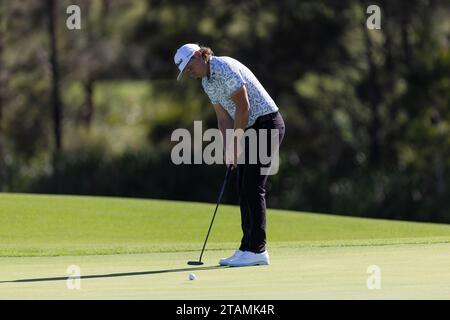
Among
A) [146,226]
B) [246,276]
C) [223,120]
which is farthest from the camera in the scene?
[146,226]

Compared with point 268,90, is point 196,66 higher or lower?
higher

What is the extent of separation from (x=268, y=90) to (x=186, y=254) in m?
31.5

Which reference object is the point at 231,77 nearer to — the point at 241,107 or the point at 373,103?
the point at 241,107

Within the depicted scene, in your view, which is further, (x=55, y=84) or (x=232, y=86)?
(x=55, y=84)

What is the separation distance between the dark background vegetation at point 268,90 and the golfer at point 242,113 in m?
21.7

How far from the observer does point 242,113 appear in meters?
10.5

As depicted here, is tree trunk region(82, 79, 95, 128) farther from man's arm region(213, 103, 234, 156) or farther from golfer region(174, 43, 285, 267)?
golfer region(174, 43, 285, 267)

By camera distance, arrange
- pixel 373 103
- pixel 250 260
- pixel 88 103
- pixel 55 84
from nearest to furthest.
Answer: pixel 250 260 < pixel 373 103 < pixel 55 84 < pixel 88 103

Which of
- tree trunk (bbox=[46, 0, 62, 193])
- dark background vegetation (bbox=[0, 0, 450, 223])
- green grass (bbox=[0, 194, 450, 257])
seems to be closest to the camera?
green grass (bbox=[0, 194, 450, 257])

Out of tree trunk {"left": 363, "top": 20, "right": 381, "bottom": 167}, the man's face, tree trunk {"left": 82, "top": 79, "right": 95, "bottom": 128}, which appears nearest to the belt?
the man's face

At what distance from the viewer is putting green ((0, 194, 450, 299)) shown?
27.0 feet

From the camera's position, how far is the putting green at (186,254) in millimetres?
8227

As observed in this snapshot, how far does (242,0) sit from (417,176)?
14360mm

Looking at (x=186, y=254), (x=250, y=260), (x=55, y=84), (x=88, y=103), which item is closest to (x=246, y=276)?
(x=250, y=260)
